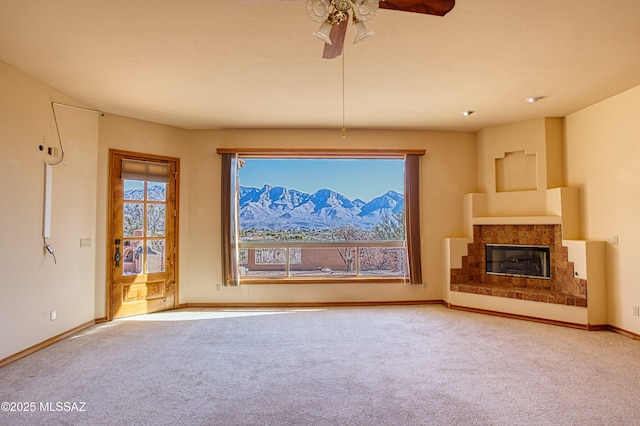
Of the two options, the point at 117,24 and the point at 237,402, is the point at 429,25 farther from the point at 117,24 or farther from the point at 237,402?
the point at 237,402

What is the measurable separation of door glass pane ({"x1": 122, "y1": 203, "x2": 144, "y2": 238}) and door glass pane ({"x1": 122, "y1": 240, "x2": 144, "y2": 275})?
0.13 metres

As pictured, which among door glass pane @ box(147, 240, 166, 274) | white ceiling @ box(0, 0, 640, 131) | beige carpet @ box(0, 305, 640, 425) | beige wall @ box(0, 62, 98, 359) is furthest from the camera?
door glass pane @ box(147, 240, 166, 274)

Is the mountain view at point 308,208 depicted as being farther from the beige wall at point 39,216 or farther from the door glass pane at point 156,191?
the beige wall at point 39,216

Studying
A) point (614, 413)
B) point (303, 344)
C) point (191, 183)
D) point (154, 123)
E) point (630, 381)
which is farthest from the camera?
point (191, 183)

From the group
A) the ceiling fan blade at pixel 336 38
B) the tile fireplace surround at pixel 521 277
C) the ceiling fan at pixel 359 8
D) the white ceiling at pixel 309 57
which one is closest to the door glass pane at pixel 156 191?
the white ceiling at pixel 309 57

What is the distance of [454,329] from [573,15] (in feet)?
10.9

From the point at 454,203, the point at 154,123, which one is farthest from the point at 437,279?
the point at 154,123

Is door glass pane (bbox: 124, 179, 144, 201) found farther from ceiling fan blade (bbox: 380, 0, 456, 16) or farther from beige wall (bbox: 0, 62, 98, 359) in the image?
ceiling fan blade (bbox: 380, 0, 456, 16)

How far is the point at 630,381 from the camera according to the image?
9.37ft

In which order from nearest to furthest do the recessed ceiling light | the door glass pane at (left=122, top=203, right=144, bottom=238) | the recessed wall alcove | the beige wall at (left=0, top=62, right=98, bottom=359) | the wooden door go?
the beige wall at (left=0, top=62, right=98, bottom=359), the recessed ceiling light, the recessed wall alcove, the wooden door, the door glass pane at (left=122, top=203, right=144, bottom=238)

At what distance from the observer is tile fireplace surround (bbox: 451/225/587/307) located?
455 cm

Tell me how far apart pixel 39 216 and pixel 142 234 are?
1454mm

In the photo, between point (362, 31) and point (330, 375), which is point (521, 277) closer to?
point (330, 375)

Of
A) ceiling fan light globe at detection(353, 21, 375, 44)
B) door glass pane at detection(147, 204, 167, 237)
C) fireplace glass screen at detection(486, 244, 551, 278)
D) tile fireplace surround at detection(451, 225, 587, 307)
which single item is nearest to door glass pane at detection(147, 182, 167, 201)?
door glass pane at detection(147, 204, 167, 237)
